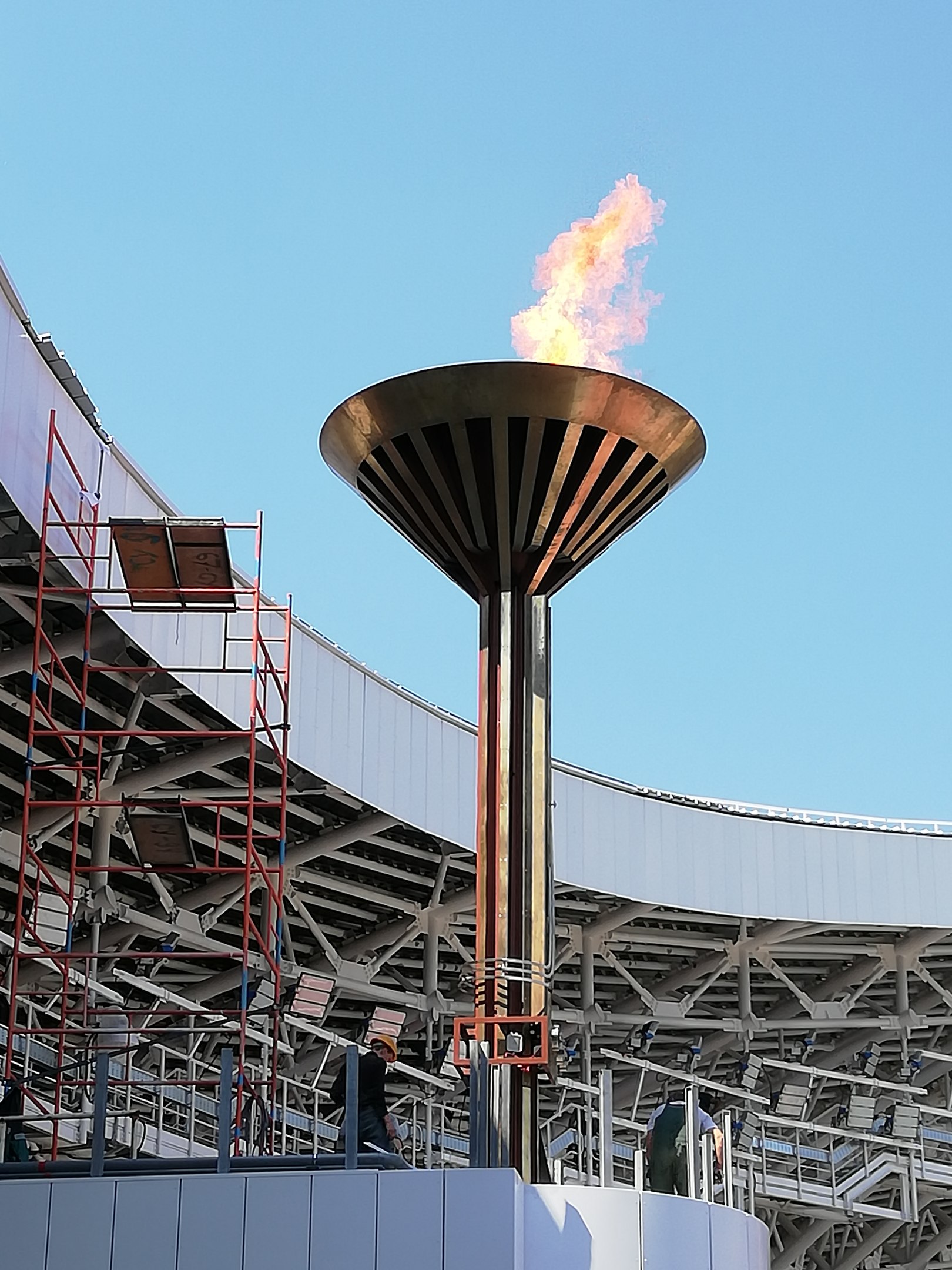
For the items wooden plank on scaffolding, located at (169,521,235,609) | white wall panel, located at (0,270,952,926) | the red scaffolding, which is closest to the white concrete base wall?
the red scaffolding

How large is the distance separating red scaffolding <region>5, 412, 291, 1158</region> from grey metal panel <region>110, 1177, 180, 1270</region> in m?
1.29

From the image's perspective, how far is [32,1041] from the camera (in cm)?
2028

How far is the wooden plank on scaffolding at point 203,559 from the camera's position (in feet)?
48.6

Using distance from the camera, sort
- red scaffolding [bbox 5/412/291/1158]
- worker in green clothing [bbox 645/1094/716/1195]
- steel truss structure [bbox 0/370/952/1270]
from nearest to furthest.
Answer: worker in green clothing [bbox 645/1094/716/1195]
red scaffolding [bbox 5/412/291/1158]
steel truss structure [bbox 0/370/952/1270]

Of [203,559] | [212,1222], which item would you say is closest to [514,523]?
[203,559]

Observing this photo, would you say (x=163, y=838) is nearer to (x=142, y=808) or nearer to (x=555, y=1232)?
(x=142, y=808)

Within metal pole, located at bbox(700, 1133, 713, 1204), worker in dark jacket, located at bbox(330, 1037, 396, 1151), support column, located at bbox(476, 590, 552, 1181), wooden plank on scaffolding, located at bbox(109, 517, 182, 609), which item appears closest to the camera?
support column, located at bbox(476, 590, 552, 1181)

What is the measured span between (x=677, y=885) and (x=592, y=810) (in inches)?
74.1

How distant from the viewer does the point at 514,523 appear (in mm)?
12320

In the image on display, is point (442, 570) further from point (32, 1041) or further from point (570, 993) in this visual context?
point (570, 993)

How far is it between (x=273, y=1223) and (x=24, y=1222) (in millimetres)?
1402

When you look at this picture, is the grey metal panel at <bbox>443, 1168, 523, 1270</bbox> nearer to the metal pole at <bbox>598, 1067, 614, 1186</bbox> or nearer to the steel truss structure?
the metal pole at <bbox>598, 1067, 614, 1186</bbox>

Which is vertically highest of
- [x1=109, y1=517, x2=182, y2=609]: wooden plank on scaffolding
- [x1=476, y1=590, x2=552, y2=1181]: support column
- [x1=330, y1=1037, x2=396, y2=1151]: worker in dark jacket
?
[x1=109, y1=517, x2=182, y2=609]: wooden plank on scaffolding

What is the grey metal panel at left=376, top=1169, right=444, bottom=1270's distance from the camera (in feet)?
30.9
